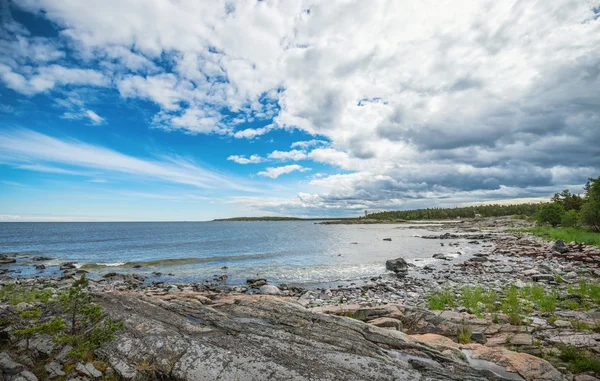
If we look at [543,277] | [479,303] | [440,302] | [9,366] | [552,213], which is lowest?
[543,277]

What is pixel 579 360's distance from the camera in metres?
8.12

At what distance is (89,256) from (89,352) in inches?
2202

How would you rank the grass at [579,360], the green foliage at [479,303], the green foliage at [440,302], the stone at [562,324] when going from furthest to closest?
the green foliage at [440,302] → the green foliage at [479,303] → the stone at [562,324] → the grass at [579,360]

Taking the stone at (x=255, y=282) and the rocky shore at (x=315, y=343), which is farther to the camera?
the stone at (x=255, y=282)

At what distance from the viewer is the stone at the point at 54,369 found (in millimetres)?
7355

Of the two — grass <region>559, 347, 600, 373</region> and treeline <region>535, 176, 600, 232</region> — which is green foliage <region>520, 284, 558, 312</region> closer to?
grass <region>559, 347, 600, 373</region>

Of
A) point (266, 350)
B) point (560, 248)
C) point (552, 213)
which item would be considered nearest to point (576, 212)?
point (552, 213)

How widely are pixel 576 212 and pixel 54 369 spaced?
105783mm

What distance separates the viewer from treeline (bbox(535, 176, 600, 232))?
5268cm

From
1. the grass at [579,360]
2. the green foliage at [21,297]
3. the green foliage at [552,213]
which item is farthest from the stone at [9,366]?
the green foliage at [552,213]

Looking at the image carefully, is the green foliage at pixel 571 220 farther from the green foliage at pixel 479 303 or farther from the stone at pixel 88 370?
the stone at pixel 88 370

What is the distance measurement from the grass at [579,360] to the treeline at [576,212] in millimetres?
60000

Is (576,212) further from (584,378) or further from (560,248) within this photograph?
(584,378)

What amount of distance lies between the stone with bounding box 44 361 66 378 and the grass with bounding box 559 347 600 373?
537 inches
